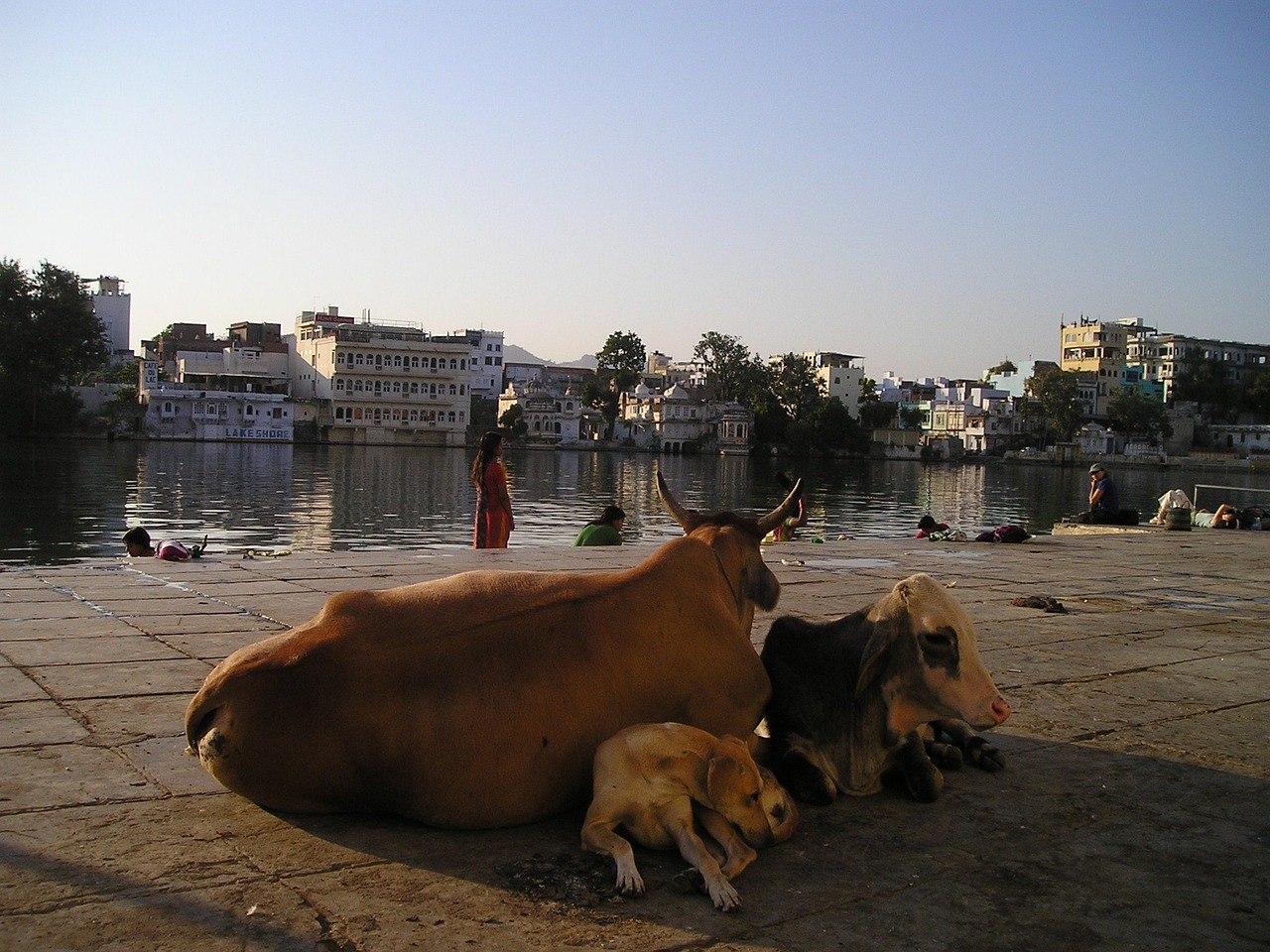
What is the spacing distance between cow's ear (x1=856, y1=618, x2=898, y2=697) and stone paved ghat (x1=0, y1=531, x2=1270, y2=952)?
44cm

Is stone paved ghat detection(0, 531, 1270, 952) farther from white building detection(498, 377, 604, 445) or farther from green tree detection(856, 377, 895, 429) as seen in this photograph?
green tree detection(856, 377, 895, 429)

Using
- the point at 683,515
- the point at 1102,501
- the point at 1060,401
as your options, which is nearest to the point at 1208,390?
the point at 1060,401

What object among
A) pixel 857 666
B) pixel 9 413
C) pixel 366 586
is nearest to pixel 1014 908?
pixel 857 666

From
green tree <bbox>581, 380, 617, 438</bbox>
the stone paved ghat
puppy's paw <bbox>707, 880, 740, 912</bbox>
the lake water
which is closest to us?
the stone paved ghat

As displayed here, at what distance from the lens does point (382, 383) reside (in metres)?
96.7

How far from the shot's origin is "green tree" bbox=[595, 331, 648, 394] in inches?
4537

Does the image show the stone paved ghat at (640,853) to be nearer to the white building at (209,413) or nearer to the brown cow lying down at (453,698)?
the brown cow lying down at (453,698)

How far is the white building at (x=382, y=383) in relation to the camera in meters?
95.2

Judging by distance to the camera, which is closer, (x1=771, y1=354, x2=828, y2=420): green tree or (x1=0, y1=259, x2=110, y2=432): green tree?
(x1=0, y1=259, x2=110, y2=432): green tree

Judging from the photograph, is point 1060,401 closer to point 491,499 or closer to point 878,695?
point 491,499

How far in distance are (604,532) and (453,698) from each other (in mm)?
9930

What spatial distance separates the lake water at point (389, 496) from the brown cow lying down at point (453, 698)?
7038 millimetres

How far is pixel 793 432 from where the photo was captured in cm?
10956

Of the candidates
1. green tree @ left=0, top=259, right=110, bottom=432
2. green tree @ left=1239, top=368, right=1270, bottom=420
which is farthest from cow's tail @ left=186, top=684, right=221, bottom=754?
green tree @ left=1239, top=368, right=1270, bottom=420
